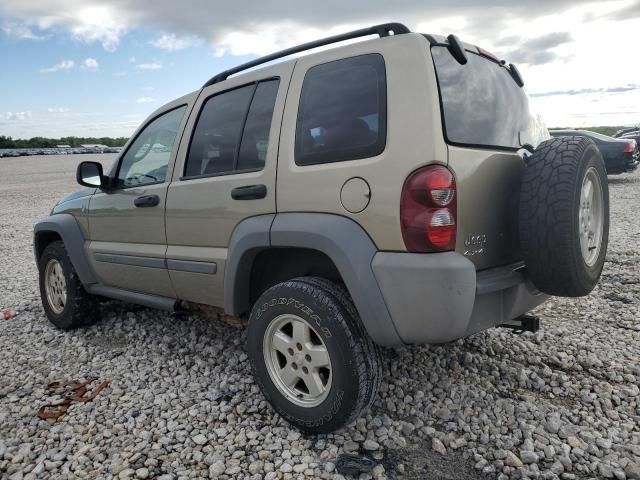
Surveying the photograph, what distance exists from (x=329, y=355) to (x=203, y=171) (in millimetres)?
1482

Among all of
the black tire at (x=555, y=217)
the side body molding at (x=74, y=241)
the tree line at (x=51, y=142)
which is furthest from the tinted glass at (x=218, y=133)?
the tree line at (x=51, y=142)

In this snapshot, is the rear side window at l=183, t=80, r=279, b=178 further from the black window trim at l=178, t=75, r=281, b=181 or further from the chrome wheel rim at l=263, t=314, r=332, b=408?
the chrome wheel rim at l=263, t=314, r=332, b=408

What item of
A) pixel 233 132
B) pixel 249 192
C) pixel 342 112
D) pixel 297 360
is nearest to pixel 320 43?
pixel 342 112

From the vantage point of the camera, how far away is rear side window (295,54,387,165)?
2.43 m

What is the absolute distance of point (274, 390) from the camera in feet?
9.07

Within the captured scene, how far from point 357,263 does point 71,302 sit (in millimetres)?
3070

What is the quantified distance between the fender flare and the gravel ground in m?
0.68

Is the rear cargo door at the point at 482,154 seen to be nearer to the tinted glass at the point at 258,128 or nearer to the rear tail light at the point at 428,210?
the rear tail light at the point at 428,210

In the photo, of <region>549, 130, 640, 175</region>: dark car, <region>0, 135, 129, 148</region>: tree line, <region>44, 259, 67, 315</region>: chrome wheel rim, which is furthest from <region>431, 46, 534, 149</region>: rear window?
<region>0, 135, 129, 148</region>: tree line

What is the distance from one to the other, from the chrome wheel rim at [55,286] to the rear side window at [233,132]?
1.96m

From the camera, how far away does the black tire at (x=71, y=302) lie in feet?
14.3

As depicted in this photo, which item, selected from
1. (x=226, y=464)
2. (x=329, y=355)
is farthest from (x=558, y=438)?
(x=226, y=464)

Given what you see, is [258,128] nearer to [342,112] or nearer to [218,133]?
[218,133]

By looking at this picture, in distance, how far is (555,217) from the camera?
2365 mm
